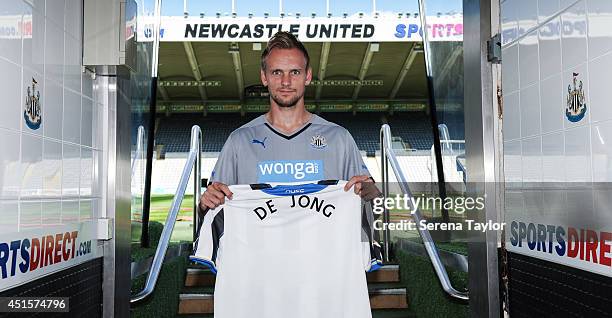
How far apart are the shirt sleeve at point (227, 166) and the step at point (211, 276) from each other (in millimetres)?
1042

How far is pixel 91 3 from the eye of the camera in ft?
9.15

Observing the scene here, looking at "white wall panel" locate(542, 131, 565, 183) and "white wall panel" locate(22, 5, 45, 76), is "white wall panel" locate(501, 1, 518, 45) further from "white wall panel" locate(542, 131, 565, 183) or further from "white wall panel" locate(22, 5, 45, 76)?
"white wall panel" locate(22, 5, 45, 76)

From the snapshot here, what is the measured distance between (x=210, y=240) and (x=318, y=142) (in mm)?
739

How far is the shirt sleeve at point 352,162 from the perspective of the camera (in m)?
3.15

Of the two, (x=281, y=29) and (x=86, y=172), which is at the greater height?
(x=281, y=29)

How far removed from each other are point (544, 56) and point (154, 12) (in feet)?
8.06

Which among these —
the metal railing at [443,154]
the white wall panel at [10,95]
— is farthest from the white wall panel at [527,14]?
the white wall panel at [10,95]

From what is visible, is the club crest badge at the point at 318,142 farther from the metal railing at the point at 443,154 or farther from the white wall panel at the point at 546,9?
the white wall panel at the point at 546,9

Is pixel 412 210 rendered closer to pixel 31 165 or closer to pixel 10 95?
pixel 31 165

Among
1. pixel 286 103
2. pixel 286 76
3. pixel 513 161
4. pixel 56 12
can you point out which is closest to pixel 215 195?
pixel 286 103

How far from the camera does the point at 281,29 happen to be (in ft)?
11.8

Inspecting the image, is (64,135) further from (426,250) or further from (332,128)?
(426,250)

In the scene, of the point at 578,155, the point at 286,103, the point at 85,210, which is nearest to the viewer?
the point at 578,155

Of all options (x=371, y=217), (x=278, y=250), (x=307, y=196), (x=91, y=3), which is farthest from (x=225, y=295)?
(x=91, y=3)
